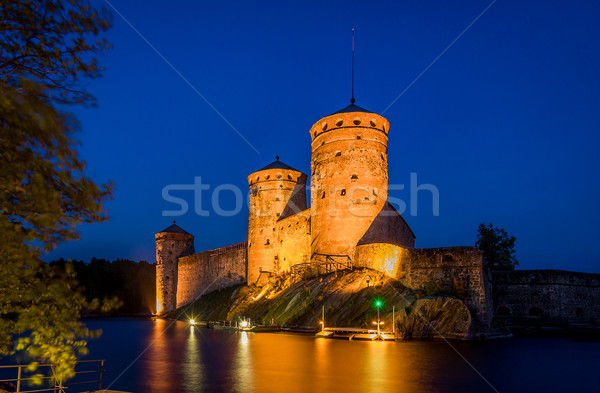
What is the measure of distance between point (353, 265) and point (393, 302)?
7.03 m

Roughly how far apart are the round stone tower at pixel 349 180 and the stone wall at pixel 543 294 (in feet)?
35.3

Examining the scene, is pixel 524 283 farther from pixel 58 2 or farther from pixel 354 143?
pixel 58 2

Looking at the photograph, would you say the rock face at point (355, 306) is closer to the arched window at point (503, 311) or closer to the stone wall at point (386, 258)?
the stone wall at point (386, 258)

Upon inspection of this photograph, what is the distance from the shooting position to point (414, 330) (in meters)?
27.9

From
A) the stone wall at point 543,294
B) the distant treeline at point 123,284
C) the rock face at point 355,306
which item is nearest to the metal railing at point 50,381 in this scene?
the rock face at point 355,306

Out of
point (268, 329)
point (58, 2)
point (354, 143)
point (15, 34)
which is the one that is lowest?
point (268, 329)

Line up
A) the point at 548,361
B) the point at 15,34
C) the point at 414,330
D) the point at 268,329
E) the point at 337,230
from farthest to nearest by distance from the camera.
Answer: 1. the point at 337,230
2. the point at 268,329
3. the point at 414,330
4. the point at 548,361
5. the point at 15,34

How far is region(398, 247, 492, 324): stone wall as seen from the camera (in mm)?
30281

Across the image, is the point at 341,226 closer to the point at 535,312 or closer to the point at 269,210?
the point at 269,210

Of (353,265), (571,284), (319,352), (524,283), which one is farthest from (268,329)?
(571,284)

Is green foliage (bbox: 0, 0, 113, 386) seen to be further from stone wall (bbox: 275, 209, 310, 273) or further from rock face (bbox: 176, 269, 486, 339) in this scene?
stone wall (bbox: 275, 209, 310, 273)

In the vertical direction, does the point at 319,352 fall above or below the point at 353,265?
below

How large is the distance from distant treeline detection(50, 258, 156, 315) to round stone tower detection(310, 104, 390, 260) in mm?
58866

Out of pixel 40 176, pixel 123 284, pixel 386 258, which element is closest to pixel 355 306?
pixel 386 258
